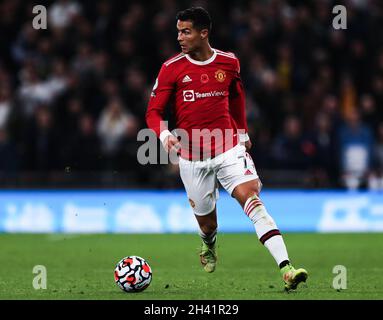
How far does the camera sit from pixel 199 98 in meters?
9.30

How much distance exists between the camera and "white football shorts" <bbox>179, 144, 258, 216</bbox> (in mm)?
9125

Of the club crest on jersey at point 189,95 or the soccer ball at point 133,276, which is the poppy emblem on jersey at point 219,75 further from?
the soccer ball at point 133,276

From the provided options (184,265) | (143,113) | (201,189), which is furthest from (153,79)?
(201,189)

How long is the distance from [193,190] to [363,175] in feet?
22.2

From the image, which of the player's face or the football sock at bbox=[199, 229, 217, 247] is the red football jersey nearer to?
the player's face

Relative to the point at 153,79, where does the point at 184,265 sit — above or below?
below

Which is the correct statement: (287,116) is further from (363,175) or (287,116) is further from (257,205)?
(257,205)

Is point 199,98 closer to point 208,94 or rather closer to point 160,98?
point 208,94

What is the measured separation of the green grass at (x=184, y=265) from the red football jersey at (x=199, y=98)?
1.29 m

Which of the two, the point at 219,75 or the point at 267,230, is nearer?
the point at 267,230

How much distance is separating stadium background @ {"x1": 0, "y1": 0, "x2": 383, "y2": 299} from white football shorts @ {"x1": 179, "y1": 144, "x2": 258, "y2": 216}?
434cm

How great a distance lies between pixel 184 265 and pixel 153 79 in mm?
6268

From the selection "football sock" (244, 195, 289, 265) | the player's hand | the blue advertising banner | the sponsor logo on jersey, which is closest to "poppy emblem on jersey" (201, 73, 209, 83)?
the sponsor logo on jersey
